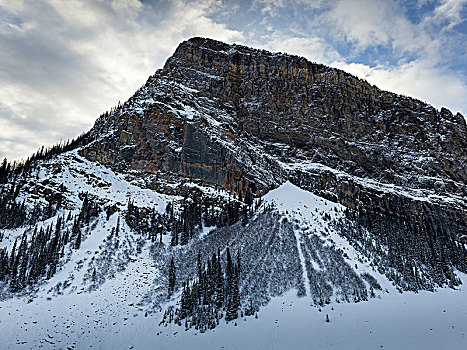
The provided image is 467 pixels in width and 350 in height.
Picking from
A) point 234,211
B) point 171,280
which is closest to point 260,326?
point 171,280

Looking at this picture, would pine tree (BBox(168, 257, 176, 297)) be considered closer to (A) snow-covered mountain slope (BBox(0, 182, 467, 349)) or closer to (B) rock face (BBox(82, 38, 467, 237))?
(A) snow-covered mountain slope (BBox(0, 182, 467, 349))

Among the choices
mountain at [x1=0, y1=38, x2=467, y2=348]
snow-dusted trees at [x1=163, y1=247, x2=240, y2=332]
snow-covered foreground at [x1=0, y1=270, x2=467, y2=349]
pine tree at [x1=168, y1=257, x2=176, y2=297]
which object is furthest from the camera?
pine tree at [x1=168, y1=257, x2=176, y2=297]

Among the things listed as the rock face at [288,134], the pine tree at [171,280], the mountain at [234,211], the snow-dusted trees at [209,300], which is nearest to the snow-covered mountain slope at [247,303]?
the mountain at [234,211]

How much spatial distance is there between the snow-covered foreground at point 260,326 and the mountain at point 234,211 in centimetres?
38

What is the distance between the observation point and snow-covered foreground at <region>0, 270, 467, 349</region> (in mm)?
29594

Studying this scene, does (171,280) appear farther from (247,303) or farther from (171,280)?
(247,303)

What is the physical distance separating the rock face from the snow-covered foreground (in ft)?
201

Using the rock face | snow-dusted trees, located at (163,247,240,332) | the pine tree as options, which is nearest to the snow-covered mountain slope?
snow-dusted trees, located at (163,247,240,332)

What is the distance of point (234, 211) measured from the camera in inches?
3351

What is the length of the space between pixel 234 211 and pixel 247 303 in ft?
133

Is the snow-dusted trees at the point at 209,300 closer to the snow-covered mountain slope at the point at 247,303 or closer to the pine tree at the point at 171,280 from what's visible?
the pine tree at the point at 171,280

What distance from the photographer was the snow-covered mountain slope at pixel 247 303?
3231cm

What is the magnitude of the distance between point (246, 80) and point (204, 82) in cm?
2278

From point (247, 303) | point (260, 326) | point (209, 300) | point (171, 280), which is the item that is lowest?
point (260, 326)
